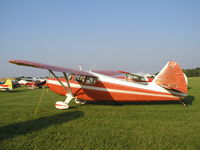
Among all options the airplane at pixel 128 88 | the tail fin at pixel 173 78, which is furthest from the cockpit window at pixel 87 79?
the tail fin at pixel 173 78

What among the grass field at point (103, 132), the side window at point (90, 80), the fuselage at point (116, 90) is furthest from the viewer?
the side window at point (90, 80)

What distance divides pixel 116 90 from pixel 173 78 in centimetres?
249

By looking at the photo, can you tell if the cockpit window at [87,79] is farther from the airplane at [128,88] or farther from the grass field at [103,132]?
→ the grass field at [103,132]

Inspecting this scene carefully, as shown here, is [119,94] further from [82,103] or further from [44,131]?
[44,131]

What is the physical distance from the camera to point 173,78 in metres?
6.78

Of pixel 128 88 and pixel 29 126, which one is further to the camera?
pixel 128 88

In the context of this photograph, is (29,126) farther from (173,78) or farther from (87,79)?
(173,78)

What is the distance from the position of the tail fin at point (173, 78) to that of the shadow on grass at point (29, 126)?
4007 mm

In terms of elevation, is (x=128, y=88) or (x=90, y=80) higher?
(x=90, y=80)

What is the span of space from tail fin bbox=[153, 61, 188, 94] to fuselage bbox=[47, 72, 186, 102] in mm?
383

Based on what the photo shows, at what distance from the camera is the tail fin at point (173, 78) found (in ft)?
22.1

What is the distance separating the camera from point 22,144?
3.39 metres

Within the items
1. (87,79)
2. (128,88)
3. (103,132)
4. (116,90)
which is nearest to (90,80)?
(87,79)

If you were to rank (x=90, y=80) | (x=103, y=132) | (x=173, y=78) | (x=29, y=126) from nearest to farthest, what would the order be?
(x=103, y=132) < (x=29, y=126) < (x=173, y=78) < (x=90, y=80)
